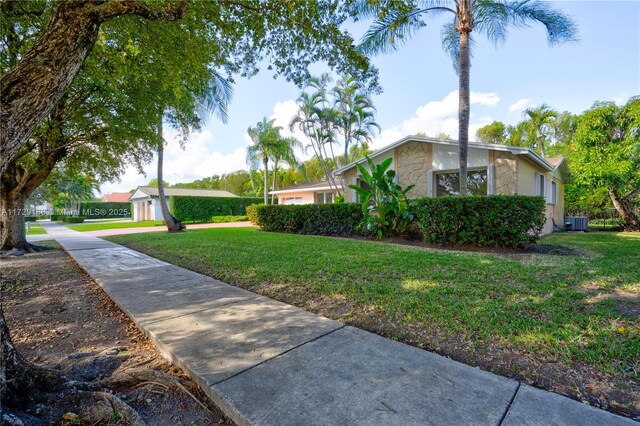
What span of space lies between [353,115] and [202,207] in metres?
17.3

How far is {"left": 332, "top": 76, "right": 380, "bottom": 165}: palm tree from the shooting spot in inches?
823

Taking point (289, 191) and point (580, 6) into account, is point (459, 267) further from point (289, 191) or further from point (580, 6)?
point (289, 191)

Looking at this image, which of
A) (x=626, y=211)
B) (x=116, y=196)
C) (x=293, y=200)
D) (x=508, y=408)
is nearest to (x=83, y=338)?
(x=508, y=408)

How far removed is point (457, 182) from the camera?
12156mm

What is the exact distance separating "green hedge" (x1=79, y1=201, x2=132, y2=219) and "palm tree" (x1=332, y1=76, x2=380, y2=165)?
4220 centimetres

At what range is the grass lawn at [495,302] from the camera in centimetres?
244

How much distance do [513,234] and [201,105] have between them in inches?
533

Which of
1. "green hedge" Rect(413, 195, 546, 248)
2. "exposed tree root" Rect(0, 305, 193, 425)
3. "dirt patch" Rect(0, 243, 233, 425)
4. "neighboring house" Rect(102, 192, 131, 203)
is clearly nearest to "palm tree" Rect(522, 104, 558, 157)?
"green hedge" Rect(413, 195, 546, 248)

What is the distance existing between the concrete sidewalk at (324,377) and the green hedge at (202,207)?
26.0m

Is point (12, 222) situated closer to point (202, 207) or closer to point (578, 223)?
point (202, 207)

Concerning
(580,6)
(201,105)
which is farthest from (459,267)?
(201,105)

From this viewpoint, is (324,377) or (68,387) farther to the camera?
(324,377)

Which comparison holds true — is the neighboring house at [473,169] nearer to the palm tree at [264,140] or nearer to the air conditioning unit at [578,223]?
the air conditioning unit at [578,223]

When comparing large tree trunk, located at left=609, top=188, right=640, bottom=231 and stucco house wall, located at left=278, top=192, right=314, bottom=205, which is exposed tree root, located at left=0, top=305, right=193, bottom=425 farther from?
stucco house wall, located at left=278, top=192, right=314, bottom=205
